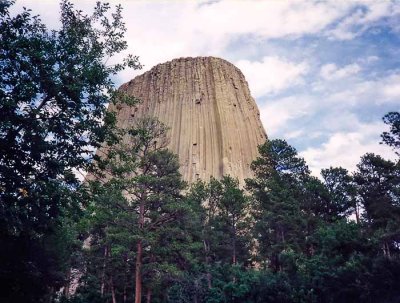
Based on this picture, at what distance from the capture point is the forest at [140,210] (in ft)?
39.8

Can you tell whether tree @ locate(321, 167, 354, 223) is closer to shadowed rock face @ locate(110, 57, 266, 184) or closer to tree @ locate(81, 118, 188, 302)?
tree @ locate(81, 118, 188, 302)

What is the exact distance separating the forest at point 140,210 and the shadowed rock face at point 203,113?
2836 cm

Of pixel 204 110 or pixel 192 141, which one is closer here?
pixel 192 141

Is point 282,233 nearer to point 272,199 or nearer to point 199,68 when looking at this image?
point 272,199

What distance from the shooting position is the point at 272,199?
32594 millimetres

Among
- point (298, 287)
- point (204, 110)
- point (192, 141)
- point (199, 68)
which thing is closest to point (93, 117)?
point (298, 287)

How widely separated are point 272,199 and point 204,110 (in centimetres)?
4558

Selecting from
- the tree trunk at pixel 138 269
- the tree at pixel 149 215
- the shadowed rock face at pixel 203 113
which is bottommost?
the tree trunk at pixel 138 269

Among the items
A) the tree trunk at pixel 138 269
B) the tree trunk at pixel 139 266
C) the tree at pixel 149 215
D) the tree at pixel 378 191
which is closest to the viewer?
the tree trunk at pixel 139 266

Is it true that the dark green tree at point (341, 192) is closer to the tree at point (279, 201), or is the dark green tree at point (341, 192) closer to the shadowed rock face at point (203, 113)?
the tree at point (279, 201)

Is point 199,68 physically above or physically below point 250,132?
above

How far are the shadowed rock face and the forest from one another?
28.4m

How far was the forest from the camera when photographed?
39.8 ft

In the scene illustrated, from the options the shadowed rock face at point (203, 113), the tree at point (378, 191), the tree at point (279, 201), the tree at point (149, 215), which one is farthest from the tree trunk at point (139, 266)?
the shadowed rock face at point (203, 113)
